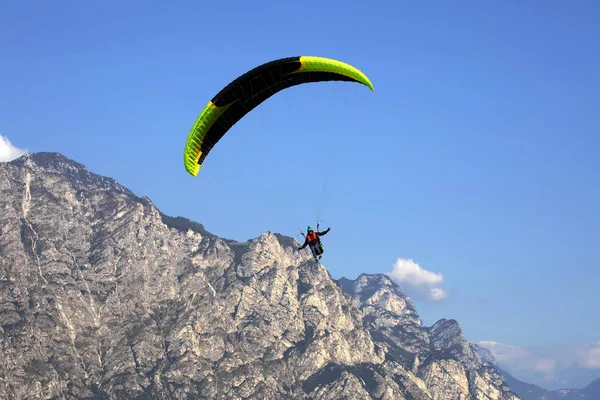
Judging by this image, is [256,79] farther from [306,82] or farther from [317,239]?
[317,239]

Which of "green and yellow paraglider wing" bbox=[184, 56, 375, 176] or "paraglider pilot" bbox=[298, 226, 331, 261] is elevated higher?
"green and yellow paraglider wing" bbox=[184, 56, 375, 176]

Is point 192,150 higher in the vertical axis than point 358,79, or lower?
lower

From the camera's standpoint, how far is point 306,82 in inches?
2437

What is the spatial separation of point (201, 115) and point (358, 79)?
13810 mm

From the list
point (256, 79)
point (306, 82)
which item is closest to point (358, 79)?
point (306, 82)

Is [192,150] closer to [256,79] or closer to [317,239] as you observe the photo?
[256,79]

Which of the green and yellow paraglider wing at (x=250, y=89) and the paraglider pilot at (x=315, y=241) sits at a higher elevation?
the green and yellow paraglider wing at (x=250, y=89)

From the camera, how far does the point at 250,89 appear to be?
59.5 meters

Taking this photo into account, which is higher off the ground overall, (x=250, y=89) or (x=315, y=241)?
(x=250, y=89)

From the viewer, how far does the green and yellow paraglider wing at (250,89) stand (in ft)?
192

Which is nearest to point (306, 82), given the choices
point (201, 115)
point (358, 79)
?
point (358, 79)

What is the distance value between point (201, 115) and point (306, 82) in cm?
983

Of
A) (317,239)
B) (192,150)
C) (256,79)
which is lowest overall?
(317,239)

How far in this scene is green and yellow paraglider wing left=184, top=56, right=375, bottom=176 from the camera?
58.7m
